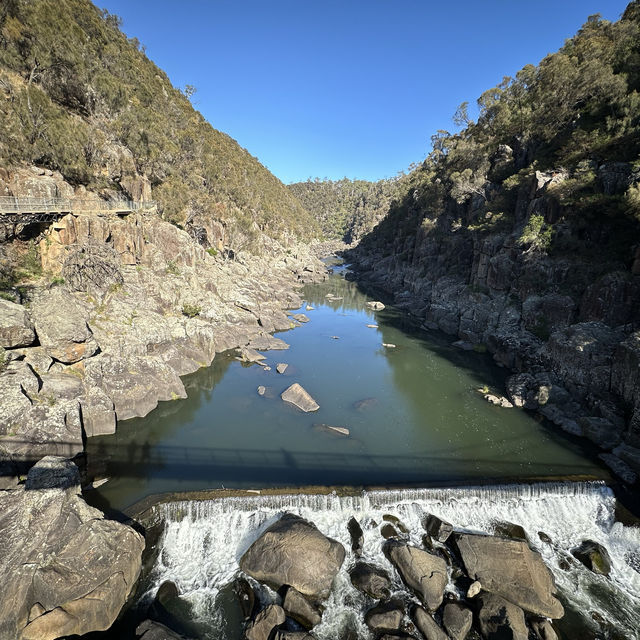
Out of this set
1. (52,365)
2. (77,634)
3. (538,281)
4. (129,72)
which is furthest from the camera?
(129,72)

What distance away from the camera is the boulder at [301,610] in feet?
33.9

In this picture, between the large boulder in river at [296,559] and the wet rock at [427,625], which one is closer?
the wet rock at [427,625]

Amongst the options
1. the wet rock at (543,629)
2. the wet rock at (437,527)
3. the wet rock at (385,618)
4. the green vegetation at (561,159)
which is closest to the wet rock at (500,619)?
the wet rock at (543,629)

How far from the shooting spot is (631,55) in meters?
35.1

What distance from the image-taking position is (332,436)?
19.4 meters

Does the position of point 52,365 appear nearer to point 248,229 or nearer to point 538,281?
point 538,281

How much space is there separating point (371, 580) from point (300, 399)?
1224cm

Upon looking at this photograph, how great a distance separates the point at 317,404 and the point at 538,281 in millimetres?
23538

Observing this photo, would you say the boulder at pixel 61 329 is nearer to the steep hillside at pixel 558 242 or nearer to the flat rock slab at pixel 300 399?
the flat rock slab at pixel 300 399

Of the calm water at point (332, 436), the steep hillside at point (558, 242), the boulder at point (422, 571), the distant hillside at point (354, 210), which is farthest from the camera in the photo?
the distant hillside at point (354, 210)

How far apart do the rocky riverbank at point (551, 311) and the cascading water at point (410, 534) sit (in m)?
4.44

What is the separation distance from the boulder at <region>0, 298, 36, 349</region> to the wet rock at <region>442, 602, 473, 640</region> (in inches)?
856

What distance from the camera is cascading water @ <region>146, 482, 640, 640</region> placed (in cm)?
1070

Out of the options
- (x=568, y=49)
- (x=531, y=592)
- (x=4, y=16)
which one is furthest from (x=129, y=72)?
(x=531, y=592)
